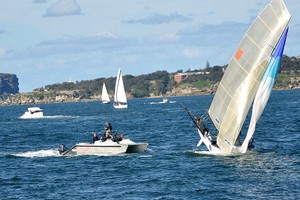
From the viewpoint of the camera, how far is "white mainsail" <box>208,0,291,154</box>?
5881 centimetres

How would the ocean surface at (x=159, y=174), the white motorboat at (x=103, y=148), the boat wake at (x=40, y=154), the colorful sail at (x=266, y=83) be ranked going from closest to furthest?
1. the ocean surface at (x=159, y=174)
2. the colorful sail at (x=266, y=83)
3. the white motorboat at (x=103, y=148)
4. the boat wake at (x=40, y=154)

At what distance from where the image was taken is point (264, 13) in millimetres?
58719

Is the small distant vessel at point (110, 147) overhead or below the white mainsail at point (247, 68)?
below

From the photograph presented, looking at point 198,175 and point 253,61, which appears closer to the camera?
point 198,175

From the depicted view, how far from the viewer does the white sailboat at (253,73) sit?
193ft

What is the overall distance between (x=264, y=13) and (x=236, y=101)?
6890mm

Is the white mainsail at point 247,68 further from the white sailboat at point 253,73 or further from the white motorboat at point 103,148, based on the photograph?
the white motorboat at point 103,148

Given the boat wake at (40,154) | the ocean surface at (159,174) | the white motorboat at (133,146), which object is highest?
the white motorboat at (133,146)

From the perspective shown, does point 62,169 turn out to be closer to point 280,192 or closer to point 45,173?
point 45,173

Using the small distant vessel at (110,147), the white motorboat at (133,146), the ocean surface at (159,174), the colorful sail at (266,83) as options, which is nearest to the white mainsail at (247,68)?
the colorful sail at (266,83)

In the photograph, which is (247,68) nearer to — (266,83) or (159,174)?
(266,83)

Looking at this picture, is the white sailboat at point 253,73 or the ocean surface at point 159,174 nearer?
the ocean surface at point 159,174

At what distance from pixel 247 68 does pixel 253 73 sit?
2.41ft

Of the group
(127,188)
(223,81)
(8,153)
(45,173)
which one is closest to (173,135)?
(8,153)
